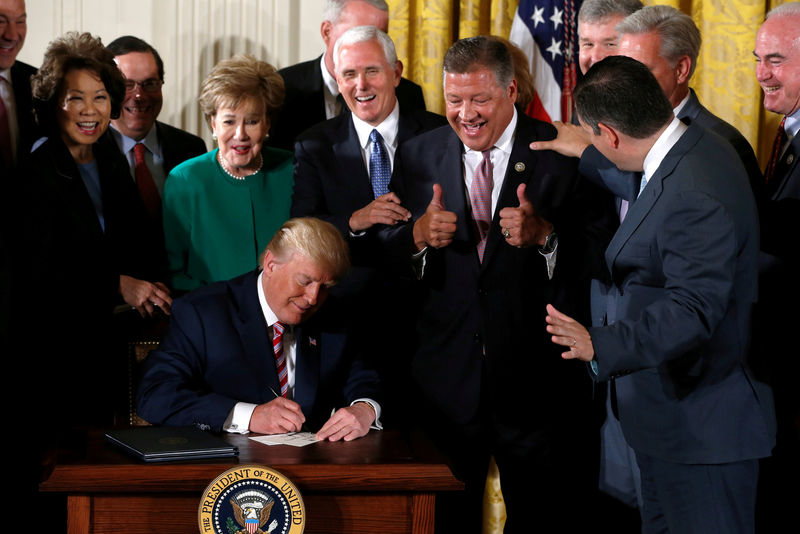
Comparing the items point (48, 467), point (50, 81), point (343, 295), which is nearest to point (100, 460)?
point (48, 467)

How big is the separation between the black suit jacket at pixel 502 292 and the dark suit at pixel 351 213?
0.57 ft

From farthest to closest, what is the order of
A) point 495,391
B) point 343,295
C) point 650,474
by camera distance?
point 343,295, point 495,391, point 650,474

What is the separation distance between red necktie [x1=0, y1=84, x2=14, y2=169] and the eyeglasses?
73 centimetres

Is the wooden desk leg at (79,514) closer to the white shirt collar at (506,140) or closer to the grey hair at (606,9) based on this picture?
the white shirt collar at (506,140)

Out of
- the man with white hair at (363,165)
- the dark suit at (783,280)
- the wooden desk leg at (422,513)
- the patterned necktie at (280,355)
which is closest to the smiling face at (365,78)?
the man with white hair at (363,165)

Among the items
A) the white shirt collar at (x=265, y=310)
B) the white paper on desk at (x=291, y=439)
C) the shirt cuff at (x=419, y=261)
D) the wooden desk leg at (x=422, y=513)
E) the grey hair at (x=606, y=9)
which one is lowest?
the wooden desk leg at (x=422, y=513)

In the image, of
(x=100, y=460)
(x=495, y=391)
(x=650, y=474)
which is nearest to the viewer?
(x=100, y=460)

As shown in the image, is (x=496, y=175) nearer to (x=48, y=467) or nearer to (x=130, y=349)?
(x=130, y=349)

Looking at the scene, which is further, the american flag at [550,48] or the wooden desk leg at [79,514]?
the american flag at [550,48]

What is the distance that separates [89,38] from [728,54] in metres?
2.85

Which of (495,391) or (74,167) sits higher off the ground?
(74,167)

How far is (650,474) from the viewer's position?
2.81m

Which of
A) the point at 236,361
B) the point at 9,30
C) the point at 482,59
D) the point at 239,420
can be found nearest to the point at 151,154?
the point at 9,30

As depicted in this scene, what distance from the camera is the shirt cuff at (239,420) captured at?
9.45 ft
